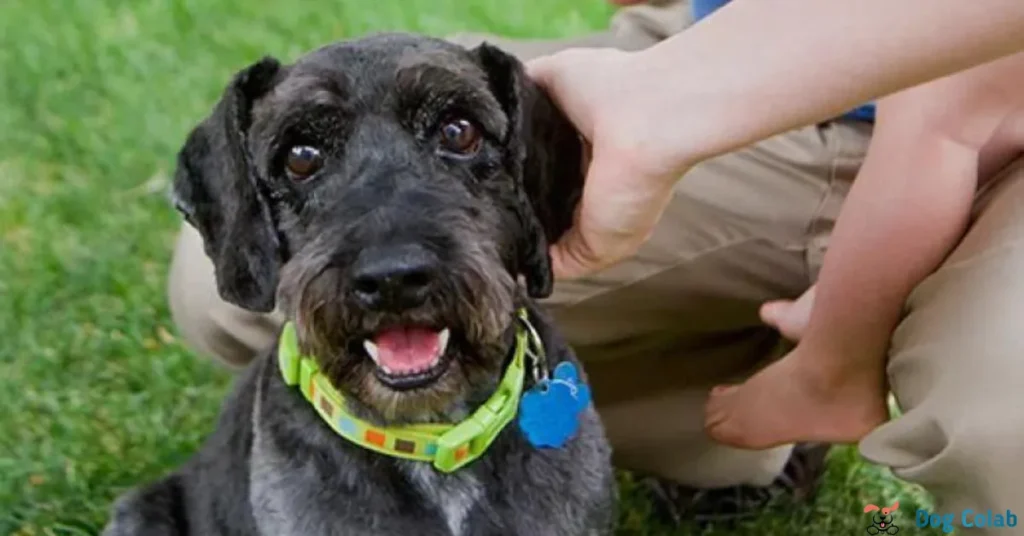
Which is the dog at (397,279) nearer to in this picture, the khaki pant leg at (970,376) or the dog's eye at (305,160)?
the dog's eye at (305,160)

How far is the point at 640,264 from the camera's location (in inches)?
115

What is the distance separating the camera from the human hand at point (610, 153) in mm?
2225

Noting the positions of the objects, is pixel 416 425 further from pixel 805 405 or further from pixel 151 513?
pixel 805 405

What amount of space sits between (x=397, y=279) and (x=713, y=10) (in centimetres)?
119

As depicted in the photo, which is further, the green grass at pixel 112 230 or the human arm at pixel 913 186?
the green grass at pixel 112 230

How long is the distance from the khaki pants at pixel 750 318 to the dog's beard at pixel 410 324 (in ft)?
2.18

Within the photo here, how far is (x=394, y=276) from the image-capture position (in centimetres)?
203

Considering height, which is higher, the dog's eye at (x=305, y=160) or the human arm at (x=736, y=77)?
the human arm at (x=736, y=77)

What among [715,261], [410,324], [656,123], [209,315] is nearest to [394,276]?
[410,324]

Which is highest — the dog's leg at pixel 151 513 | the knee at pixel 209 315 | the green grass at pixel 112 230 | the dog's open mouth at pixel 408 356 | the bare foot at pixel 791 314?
the dog's open mouth at pixel 408 356

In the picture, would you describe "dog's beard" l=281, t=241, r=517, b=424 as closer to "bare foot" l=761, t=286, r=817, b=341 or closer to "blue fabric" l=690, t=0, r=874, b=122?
"bare foot" l=761, t=286, r=817, b=341


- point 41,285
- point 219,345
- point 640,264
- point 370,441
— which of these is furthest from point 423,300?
point 41,285

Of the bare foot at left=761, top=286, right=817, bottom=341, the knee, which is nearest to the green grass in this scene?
the knee

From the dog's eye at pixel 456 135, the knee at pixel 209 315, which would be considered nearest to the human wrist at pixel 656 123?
the dog's eye at pixel 456 135
